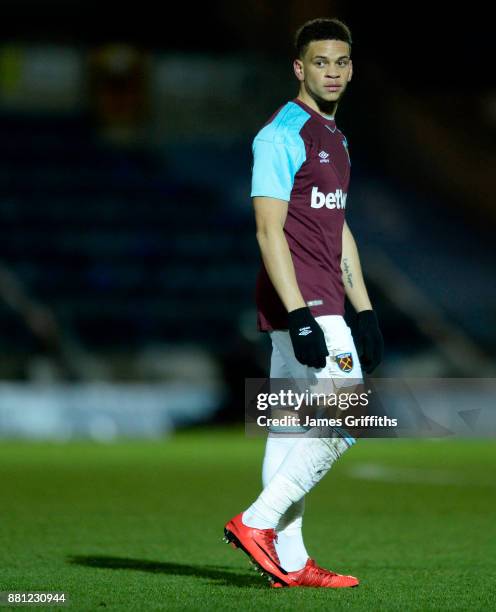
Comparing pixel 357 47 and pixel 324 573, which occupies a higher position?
pixel 357 47

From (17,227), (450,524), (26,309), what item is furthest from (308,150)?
(17,227)

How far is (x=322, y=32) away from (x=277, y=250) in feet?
2.65

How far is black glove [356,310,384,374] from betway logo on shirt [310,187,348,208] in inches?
17.1

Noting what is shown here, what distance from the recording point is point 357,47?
77.0 ft

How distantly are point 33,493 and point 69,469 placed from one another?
2.22m

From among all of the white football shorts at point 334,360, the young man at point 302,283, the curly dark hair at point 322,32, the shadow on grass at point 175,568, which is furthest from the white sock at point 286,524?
the curly dark hair at point 322,32

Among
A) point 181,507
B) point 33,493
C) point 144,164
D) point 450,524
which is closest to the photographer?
point 450,524

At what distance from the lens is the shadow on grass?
4.97 m

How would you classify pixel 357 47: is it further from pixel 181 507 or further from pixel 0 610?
pixel 0 610

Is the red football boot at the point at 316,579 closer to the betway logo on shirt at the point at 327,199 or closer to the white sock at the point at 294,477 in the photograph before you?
the white sock at the point at 294,477

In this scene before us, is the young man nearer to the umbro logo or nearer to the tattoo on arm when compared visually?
the umbro logo

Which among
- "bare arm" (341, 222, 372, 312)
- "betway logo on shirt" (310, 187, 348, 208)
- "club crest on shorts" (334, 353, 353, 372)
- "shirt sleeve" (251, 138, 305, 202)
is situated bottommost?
"club crest on shorts" (334, 353, 353, 372)

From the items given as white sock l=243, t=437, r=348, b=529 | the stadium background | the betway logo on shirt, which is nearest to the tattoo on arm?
the betway logo on shirt

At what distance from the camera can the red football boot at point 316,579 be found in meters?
4.74
